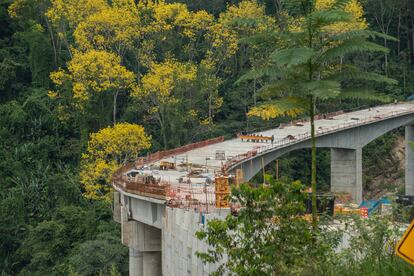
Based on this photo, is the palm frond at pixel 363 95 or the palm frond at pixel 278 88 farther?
the palm frond at pixel 278 88

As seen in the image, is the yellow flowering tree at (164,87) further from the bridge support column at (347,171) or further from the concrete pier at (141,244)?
the concrete pier at (141,244)

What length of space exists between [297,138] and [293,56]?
143 feet

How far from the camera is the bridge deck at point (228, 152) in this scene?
40.4 metres

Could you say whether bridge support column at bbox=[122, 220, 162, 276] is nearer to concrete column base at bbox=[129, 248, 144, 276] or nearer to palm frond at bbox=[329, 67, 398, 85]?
concrete column base at bbox=[129, 248, 144, 276]

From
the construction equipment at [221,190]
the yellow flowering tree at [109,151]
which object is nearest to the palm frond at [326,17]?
the construction equipment at [221,190]

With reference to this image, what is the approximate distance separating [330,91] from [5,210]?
146ft

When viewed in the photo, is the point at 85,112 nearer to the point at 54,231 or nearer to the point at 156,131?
the point at 156,131

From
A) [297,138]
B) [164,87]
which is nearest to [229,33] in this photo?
[164,87]

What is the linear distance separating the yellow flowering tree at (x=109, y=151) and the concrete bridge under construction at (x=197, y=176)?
3.47 metres

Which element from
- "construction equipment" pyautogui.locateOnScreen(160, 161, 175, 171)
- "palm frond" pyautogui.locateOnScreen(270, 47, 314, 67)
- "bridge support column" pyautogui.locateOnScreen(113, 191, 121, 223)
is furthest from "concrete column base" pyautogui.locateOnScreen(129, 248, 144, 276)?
"palm frond" pyautogui.locateOnScreen(270, 47, 314, 67)

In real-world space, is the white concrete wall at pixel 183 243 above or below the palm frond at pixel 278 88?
below

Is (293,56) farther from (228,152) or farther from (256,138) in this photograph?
(256,138)

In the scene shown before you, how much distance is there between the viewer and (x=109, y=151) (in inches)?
2356

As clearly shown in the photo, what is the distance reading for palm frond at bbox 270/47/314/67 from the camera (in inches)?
712
